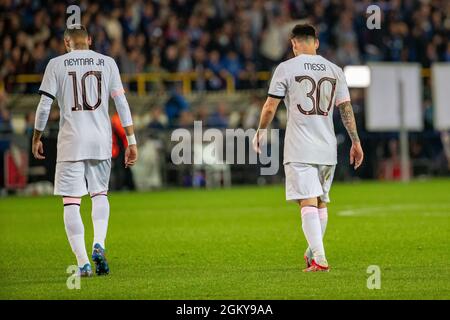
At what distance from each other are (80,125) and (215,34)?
21.5 metres

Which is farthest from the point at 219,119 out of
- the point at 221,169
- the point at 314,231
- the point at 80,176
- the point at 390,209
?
the point at 314,231

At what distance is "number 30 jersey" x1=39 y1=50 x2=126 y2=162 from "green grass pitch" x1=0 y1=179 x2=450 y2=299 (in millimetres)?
1181

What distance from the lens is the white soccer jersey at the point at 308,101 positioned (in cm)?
1107

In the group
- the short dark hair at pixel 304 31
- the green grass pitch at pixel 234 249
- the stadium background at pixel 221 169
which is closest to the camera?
the green grass pitch at pixel 234 249

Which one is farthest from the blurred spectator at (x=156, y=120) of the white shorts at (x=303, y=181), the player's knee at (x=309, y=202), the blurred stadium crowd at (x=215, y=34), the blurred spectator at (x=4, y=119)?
the player's knee at (x=309, y=202)

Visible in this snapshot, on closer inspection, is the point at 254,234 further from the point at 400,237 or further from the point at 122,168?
the point at 122,168

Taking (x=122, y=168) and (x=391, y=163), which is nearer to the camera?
(x=122, y=168)

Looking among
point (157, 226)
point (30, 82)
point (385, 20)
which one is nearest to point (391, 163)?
point (385, 20)

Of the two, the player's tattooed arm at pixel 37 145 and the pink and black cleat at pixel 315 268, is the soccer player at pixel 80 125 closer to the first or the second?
the player's tattooed arm at pixel 37 145

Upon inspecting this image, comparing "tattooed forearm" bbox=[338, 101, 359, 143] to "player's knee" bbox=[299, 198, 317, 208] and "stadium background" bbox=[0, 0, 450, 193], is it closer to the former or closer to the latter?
"player's knee" bbox=[299, 198, 317, 208]

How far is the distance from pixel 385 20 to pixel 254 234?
18.1 m

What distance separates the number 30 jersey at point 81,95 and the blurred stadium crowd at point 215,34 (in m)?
18.4

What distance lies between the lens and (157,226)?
17938 mm

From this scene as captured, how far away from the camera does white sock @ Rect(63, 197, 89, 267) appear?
11.1 meters
